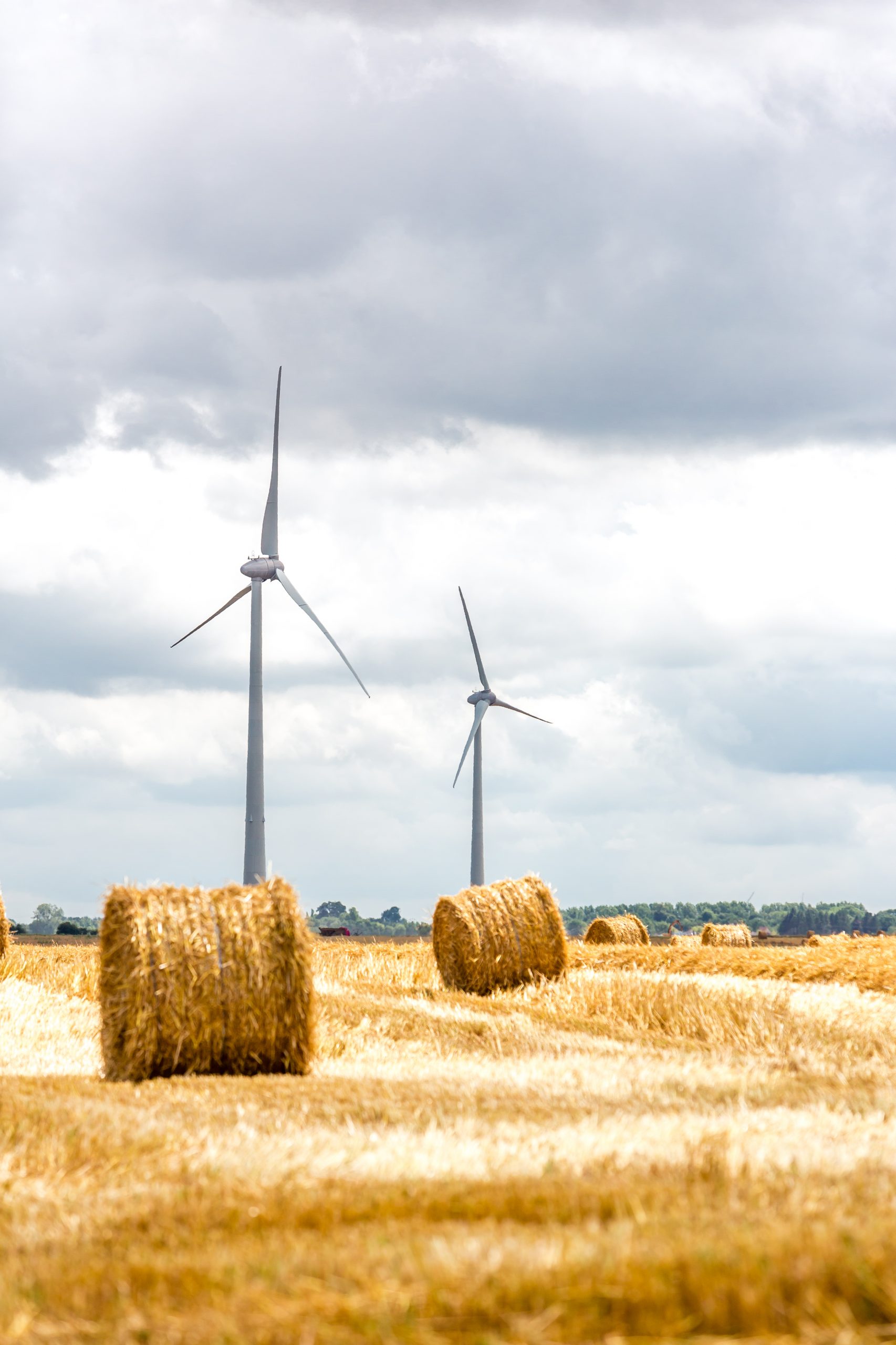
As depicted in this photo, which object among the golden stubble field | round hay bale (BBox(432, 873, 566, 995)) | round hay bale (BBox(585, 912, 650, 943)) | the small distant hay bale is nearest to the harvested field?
round hay bale (BBox(432, 873, 566, 995))

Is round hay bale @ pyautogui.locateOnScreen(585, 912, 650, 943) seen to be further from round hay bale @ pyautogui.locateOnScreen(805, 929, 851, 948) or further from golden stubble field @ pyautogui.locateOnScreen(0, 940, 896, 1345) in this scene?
golden stubble field @ pyautogui.locateOnScreen(0, 940, 896, 1345)

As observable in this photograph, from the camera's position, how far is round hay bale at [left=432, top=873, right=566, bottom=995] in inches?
674

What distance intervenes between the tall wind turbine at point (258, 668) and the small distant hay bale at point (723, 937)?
14.2m

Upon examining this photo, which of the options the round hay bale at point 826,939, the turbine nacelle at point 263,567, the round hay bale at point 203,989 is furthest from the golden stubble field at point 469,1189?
the turbine nacelle at point 263,567

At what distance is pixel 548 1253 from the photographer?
370 cm

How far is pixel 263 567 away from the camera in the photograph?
40594 mm

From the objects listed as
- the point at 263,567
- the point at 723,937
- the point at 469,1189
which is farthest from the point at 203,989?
the point at 263,567

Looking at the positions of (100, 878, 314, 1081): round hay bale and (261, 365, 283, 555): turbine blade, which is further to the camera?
(261, 365, 283, 555): turbine blade

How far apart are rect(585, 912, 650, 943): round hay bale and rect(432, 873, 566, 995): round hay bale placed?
12.5m

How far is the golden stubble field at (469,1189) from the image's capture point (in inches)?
131

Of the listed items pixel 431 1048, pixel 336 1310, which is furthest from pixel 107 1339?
pixel 431 1048

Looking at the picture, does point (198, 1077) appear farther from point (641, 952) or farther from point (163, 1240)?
point (641, 952)

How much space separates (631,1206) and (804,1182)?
38.7 inches

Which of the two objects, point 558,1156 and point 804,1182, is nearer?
point 804,1182
